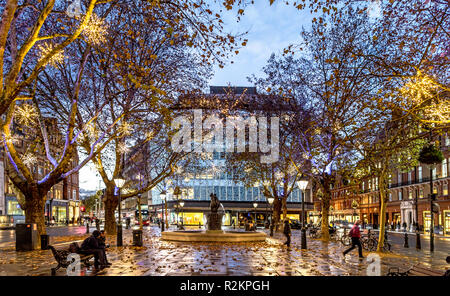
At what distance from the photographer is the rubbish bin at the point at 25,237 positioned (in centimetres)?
1942

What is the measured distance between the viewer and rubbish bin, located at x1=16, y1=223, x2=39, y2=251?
1942cm

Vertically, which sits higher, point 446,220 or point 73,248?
point 73,248

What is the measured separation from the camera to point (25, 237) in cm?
1942

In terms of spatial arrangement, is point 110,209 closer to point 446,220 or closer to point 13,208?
point 13,208

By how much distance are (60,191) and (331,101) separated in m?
67.4

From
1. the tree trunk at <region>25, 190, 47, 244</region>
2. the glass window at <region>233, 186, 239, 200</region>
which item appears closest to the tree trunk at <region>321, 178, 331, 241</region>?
the tree trunk at <region>25, 190, 47, 244</region>

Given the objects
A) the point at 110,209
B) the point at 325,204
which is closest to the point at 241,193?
the point at 110,209

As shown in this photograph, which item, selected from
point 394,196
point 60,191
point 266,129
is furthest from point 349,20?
point 60,191

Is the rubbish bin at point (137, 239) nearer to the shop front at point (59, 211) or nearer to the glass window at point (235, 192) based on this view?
the glass window at point (235, 192)

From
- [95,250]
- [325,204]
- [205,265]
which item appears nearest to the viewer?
[95,250]

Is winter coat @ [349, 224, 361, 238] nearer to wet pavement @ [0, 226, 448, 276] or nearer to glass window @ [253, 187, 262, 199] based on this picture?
wet pavement @ [0, 226, 448, 276]

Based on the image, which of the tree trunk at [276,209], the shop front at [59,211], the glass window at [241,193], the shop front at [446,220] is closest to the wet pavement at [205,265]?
the tree trunk at [276,209]

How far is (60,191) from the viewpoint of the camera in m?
81.8
